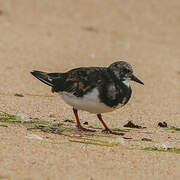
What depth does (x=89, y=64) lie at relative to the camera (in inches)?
361

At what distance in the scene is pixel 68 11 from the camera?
13.5 meters

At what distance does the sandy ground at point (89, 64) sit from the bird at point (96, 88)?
1.11 feet

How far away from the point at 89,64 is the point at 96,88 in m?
3.91

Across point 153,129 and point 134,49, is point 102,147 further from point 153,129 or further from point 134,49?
point 134,49

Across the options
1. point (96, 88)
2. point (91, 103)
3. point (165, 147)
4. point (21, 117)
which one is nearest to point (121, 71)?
point (96, 88)

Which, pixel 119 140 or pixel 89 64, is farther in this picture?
pixel 89 64

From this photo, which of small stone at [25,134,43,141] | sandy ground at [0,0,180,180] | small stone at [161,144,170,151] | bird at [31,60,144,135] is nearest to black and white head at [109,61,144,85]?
bird at [31,60,144,135]

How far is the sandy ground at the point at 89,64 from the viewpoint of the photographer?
167 inches

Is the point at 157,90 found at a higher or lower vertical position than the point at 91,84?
lower

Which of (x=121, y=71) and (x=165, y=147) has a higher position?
(x=121, y=71)

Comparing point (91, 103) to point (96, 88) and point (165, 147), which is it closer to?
point (96, 88)

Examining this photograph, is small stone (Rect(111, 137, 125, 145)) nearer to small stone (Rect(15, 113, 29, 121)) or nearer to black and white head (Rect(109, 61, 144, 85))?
black and white head (Rect(109, 61, 144, 85))

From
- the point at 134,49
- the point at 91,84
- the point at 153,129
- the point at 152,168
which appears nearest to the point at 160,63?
the point at 134,49

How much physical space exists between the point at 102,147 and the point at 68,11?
909 centimetres
